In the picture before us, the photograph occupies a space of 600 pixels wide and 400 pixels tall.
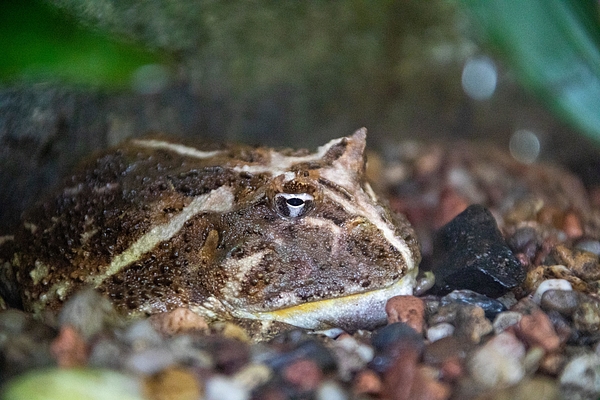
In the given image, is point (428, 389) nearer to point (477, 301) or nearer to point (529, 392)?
point (529, 392)

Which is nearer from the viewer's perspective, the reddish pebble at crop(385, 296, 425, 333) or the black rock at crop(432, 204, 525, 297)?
the reddish pebble at crop(385, 296, 425, 333)

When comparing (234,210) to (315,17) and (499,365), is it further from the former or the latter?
(315,17)

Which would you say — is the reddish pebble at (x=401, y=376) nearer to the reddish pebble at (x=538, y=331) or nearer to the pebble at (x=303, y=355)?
the pebble at (x=303, y=355)

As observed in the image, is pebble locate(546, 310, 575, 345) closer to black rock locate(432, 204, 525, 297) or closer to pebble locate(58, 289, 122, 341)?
black rock locate(432, 204, 525, 297)

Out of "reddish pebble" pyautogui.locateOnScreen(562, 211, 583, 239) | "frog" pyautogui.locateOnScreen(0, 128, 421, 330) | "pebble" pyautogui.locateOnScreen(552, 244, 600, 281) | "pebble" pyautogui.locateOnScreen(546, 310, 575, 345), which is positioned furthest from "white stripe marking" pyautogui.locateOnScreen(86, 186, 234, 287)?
"reddish pebble" pyautogui.locateOnScreen(562, 211, 583, 239)

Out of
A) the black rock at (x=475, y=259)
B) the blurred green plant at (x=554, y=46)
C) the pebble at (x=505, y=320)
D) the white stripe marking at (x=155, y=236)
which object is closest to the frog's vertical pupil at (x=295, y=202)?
the white stripe marking at (x=155, y=236)

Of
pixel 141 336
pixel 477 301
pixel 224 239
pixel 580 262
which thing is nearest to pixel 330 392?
pixel 141 336
